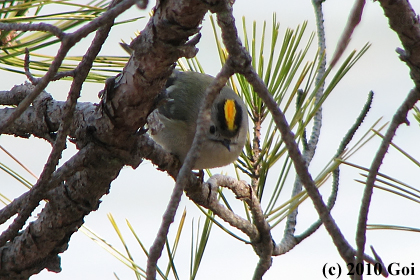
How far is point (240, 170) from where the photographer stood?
1374mm

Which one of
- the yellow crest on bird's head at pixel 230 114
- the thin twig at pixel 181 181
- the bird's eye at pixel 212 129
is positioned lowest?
the thin twig at pixel 181 181

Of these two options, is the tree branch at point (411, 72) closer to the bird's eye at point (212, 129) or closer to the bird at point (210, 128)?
the bird at point (210, 128)

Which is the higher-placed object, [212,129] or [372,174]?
[212,129]

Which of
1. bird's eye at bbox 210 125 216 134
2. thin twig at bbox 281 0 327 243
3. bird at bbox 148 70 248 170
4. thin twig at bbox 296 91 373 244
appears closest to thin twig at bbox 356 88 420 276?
thin twig at bbox 296 91 373 244

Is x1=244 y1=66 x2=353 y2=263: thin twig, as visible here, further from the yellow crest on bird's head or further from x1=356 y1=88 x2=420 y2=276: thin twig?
the yellow crest on bird's head

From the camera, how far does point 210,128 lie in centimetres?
141

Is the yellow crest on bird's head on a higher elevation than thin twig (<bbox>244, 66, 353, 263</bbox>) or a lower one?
higher

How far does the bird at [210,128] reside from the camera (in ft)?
4.46

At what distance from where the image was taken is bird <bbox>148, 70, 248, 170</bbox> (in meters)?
1.36

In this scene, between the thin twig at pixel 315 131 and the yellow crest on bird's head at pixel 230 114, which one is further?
the yellow crest on bird's head at pixel 230 114

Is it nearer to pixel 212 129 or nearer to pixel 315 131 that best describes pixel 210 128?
pixel 212 129

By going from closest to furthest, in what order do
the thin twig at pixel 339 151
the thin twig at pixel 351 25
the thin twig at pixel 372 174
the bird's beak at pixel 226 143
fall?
the thin twig at pixel 351 25 < the thin twig at pixel 372 174 < the thin twig at pixel 339 151 < the bird's beak at pixel 226 143

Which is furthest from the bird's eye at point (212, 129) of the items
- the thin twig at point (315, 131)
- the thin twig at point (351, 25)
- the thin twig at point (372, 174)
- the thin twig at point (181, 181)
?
the thin twig at point (351, 25)

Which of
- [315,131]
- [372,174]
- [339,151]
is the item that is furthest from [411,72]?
[315,131]
